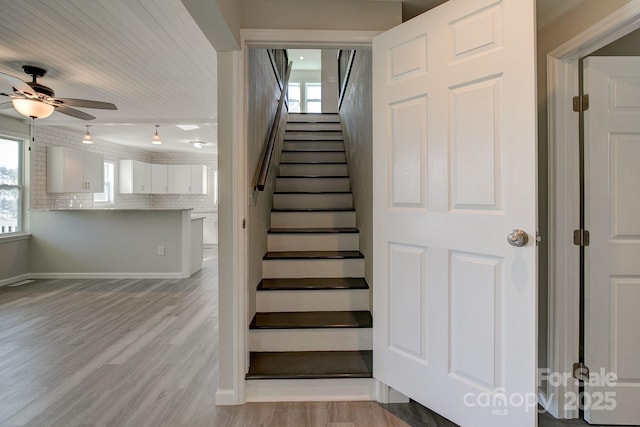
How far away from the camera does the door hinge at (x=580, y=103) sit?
1.75m

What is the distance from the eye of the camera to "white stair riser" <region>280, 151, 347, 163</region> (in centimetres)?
418

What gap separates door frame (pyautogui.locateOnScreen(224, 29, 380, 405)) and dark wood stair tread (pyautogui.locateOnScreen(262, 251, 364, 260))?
792mm

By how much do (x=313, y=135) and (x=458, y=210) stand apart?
3.53m

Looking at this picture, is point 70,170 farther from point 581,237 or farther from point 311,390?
point 581,237

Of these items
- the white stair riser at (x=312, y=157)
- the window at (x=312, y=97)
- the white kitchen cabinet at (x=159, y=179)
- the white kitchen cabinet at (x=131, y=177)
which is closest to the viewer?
the white stair riser at (x=312, y=157)

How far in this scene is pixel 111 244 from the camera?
5102 millimetres

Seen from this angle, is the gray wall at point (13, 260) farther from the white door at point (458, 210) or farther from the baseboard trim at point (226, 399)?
the white door at point (458, 210)

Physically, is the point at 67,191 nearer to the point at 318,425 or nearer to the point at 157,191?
the point at 157,191

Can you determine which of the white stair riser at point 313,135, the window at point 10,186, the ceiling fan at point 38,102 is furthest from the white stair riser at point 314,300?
the window at point 10,186

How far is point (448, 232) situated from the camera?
157 centimetres

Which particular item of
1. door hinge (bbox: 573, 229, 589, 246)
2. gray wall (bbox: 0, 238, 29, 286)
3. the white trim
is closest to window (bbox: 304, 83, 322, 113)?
the white trim

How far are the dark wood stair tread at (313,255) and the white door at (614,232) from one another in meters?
1.50

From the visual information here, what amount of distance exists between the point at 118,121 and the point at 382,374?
17.9 feet

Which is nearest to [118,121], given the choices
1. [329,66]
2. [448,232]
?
[329,66]
